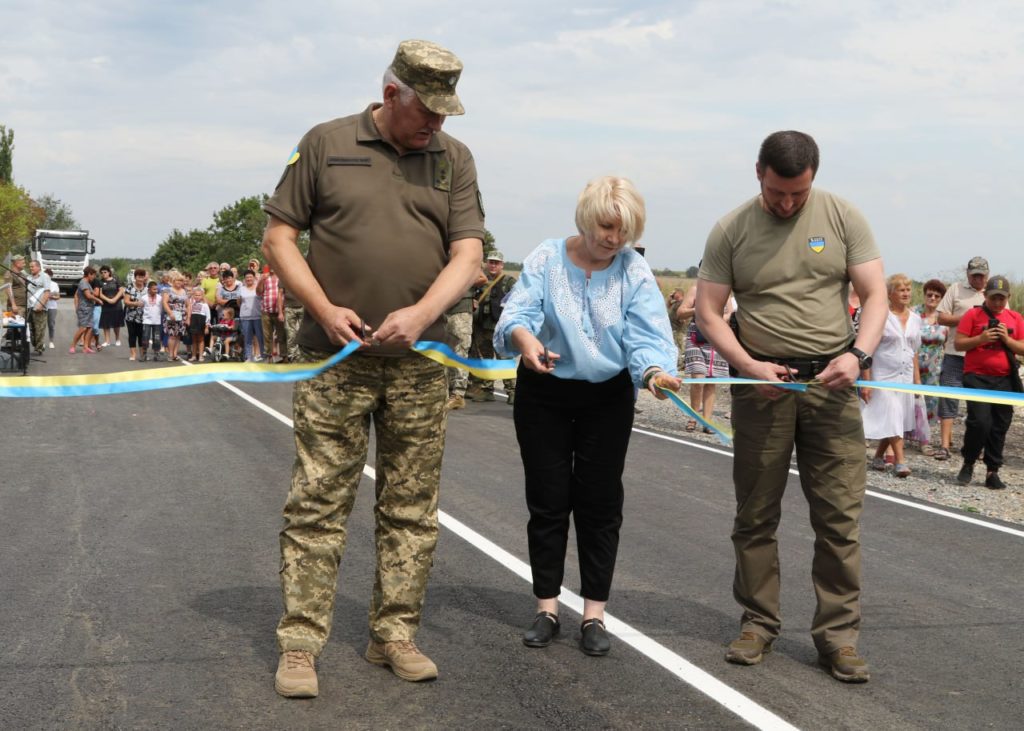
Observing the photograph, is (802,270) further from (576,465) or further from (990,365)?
(990,365)

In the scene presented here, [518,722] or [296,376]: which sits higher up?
[296,376]

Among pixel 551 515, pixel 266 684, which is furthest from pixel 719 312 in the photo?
pixel 266 684

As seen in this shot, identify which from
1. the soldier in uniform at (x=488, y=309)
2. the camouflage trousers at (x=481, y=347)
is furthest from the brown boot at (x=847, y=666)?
the camouflage trousers at (x=481, y=347)

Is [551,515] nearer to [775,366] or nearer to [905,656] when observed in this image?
[775,366]

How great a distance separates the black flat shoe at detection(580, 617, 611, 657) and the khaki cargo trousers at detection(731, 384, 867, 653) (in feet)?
2.06

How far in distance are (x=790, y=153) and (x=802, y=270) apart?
512mm

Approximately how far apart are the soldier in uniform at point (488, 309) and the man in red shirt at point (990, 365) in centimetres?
779

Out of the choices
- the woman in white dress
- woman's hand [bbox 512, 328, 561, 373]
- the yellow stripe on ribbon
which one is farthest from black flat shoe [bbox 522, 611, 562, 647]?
the woman in white dress

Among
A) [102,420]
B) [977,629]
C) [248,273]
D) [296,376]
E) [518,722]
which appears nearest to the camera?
[518,722]

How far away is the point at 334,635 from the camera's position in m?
5.12

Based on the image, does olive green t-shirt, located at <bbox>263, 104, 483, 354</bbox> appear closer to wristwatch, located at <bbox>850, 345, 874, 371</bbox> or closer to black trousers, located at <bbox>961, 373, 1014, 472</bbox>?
wristwatch, located at <bbox>850, 345, 874, 371</bbox>

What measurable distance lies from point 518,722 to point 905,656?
1983 millimetres

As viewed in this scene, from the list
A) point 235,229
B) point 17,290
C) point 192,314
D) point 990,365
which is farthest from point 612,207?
point 235,229

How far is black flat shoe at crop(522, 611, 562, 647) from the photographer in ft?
16.5
